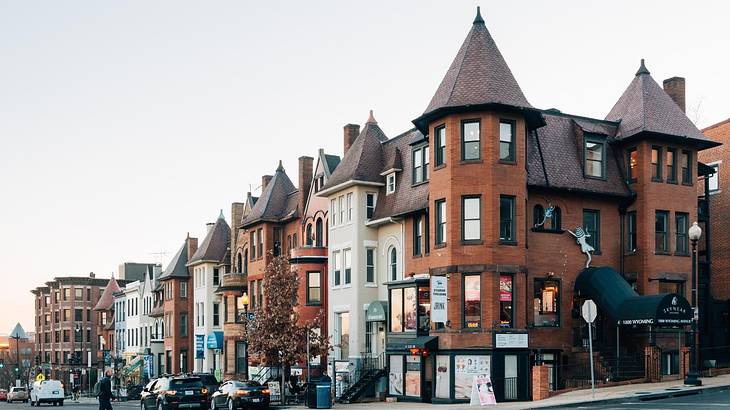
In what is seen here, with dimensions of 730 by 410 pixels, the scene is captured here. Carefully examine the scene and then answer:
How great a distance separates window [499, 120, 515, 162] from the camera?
38406mm

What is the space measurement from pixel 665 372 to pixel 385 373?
1295 centimetres

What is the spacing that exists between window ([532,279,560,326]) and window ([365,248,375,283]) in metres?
10.8

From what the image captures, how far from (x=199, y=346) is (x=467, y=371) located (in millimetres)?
40078

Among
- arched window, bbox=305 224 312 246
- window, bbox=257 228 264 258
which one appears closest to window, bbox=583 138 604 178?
arched window, bbox=305 224 312 246

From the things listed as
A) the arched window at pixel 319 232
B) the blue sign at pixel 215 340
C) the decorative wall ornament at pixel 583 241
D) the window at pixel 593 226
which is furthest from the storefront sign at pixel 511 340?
the blue sign at pixel 215 340

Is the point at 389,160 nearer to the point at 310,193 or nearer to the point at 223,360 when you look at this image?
the point at 310,193

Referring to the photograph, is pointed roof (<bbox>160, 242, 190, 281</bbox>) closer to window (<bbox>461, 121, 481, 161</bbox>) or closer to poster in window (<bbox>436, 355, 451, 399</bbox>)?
poster in window (<bbox>436, 355, 451, 399</bbox>)

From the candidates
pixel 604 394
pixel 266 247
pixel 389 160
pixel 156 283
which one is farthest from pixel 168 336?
pixel 604 394

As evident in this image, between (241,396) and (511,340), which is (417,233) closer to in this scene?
(511,340)

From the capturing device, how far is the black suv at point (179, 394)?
120 ft

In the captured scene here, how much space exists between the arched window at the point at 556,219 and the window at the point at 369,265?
11.0 m

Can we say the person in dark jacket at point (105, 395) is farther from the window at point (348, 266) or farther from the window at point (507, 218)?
the window at point (507, 218)

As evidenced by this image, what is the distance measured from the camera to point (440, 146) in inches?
1561

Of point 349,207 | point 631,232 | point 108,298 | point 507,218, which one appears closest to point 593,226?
point 631,232
